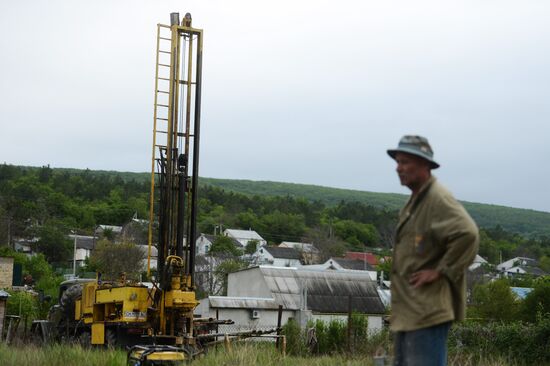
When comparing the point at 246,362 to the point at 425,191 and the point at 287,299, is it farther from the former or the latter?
the point at 287,299

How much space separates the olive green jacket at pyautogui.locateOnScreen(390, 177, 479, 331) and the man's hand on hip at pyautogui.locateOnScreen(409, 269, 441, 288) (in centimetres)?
4

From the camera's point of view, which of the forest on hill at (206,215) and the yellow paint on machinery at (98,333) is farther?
the forest on hill at (206,215)

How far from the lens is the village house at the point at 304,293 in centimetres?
3665

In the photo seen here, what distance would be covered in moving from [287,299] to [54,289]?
55.7 ft

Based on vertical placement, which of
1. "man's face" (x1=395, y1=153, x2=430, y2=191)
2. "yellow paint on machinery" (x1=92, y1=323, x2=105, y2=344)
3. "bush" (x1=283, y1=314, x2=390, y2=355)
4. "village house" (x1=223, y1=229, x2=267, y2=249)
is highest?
"man's face" (x1=395, y1=153, x2=430, y2=191)

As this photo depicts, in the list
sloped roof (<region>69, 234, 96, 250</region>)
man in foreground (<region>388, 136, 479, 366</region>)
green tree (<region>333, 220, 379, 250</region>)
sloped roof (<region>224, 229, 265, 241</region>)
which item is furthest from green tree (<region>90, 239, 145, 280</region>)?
green tree (<region>333, 220, 379, 250</region>)

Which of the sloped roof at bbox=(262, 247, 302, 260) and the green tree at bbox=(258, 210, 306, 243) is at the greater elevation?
the green tree at bbox=(258, 210, 306, 243)

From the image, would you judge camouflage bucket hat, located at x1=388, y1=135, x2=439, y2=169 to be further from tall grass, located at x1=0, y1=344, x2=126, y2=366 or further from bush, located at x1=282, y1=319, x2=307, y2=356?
bush, located at x1=282, y1=319, x2=307, y2=356

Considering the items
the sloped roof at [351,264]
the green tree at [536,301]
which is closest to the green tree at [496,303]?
the green tree at [536,301]

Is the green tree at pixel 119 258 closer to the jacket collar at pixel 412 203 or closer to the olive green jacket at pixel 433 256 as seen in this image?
the jacket collar at pixel 412 203

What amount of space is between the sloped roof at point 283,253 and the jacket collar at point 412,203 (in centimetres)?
10005

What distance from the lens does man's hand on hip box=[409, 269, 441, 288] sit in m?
6.10

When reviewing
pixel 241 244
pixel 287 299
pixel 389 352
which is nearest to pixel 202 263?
pixel 287 299

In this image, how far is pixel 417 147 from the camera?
20.6 ft
